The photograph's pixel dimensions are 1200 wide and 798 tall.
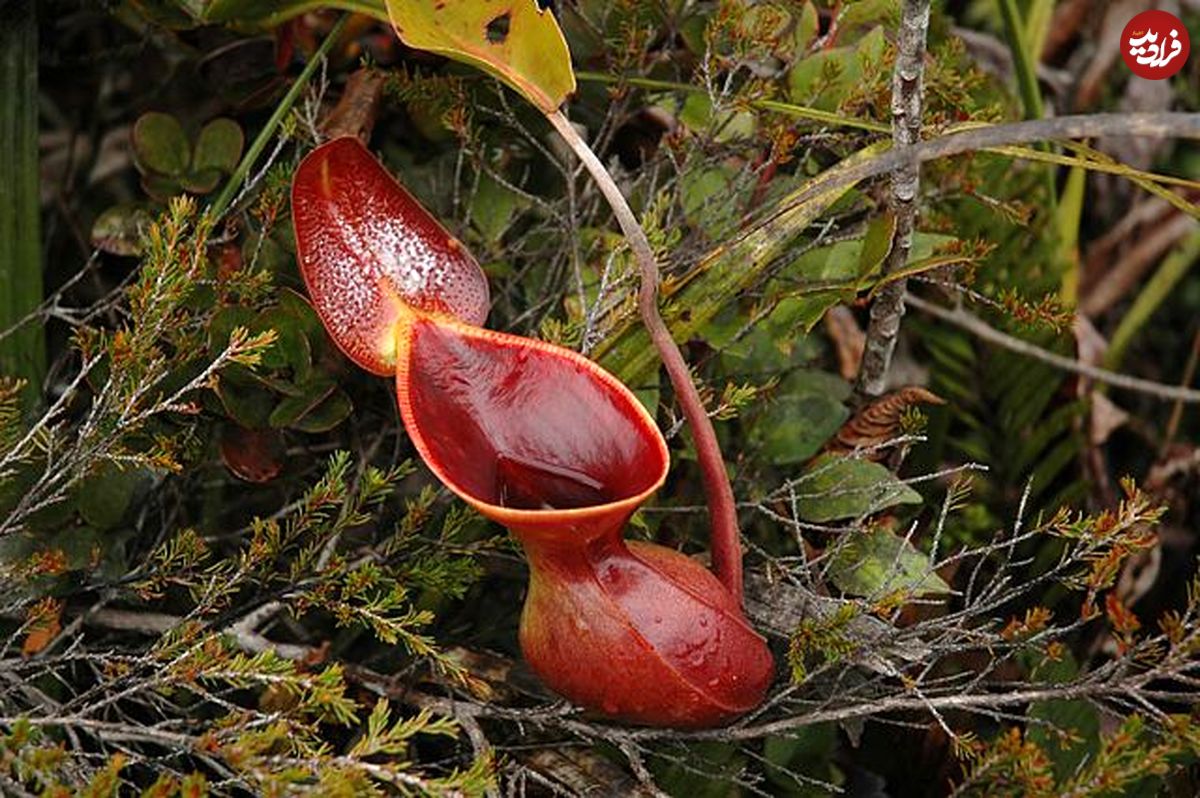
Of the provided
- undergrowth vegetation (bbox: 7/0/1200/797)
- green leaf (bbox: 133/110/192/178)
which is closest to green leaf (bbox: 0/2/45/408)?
undergrowth vegetation (bbox: 7/0/1200/797)

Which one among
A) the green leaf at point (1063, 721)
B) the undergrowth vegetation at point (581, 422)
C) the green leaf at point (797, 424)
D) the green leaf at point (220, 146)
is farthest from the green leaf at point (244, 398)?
the green leaf at point (1063, 721)

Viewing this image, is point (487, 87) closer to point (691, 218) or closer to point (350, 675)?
point (691, 218)

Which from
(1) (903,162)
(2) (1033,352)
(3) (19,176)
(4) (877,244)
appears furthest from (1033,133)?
(3) (19,176)

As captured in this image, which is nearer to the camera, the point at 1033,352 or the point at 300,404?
the point at 300,404

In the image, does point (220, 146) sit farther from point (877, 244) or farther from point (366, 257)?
point (877, 244)

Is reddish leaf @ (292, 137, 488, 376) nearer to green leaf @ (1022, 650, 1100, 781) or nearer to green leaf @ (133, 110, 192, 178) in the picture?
green leaf @ (133, 110, 192, 178)

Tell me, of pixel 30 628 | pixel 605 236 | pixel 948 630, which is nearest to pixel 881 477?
pixel 948 630
